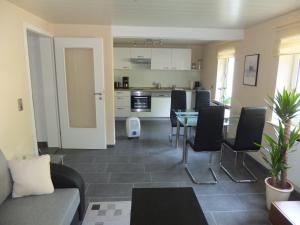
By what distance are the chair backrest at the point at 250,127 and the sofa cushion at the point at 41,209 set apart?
2.15m

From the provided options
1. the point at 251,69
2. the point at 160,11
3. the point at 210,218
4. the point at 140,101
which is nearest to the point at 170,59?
the point at 140,101

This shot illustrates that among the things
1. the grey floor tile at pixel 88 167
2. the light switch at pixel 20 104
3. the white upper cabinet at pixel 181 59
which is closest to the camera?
the light switch at pixel 20 104

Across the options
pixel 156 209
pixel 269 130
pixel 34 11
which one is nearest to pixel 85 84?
pixel 34 11

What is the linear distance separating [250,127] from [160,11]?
190 centimetres

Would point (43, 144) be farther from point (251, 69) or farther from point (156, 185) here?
point (251, 69)

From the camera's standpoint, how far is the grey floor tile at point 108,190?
273 centimetres

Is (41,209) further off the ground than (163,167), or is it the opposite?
(41,209)

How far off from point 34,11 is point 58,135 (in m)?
2.12

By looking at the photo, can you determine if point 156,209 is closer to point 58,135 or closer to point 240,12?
point 240,12

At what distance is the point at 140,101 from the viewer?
251 inches

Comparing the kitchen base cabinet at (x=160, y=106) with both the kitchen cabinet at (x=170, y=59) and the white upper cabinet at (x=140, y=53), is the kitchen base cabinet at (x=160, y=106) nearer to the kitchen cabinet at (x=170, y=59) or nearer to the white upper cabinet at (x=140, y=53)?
the kitchen cabinet at (x=170, y=59)

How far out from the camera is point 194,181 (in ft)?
10.1

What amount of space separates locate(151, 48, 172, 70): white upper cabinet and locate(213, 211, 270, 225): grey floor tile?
187 inches

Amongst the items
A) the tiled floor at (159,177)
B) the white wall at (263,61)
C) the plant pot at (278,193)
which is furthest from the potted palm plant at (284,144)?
the white wall at (263,61)
